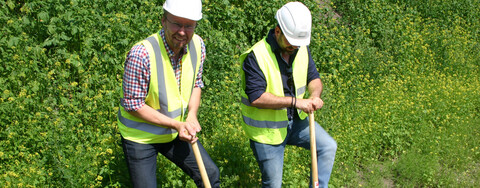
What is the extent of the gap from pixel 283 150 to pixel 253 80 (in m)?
0.70

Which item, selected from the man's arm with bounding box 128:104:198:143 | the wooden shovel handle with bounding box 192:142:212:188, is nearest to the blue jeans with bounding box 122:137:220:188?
the wooden shovel handle with bounding box 192:142:212:188

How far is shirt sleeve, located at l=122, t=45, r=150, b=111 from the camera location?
8.65 ft

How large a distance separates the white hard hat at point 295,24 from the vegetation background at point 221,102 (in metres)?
1.53

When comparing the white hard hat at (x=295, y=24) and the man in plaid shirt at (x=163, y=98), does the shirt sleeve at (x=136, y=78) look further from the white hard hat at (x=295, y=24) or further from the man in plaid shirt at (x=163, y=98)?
the white hard hat at (x=295, y=24)

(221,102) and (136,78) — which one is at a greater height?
(136,78)

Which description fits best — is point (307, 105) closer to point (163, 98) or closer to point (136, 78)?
point (163, 98)

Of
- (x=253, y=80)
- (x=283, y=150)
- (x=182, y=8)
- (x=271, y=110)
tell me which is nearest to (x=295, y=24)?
(x=253, y=80)

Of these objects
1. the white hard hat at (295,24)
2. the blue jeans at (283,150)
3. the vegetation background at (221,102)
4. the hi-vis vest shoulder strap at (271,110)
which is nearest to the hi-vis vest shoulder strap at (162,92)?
the hi-vis vest shoulder strap at (271,110)

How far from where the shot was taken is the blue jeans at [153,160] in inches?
117

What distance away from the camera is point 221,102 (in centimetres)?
532

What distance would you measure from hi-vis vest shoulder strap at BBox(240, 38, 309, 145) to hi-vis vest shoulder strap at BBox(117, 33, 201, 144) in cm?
52

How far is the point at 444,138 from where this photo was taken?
5.96 meters

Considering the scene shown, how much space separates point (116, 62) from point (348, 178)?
305 cm

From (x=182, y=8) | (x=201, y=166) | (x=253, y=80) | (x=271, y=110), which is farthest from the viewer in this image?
(x=271, y=110)
